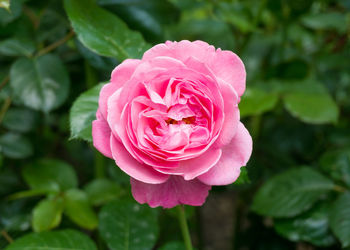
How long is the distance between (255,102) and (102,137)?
0.59 metres

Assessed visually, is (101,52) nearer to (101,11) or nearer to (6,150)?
(101,11)

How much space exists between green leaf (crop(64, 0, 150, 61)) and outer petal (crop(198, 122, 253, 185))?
25 centimetres

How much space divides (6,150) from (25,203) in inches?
6.1

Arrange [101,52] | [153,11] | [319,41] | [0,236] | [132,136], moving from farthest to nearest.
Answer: [319,41] < [153,11] < [0,236] < [101,52] < [132,136]

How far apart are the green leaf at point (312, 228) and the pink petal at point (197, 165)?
0.50 meters

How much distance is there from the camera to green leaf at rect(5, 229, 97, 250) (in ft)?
2.18

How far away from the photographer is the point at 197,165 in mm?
488

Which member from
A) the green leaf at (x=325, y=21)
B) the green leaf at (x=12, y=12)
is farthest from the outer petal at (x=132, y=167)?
the green leaf at (x=325, y=21)

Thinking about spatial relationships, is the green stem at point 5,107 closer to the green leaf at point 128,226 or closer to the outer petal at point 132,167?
the green leaf at point 128,226

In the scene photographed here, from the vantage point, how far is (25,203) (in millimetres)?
958

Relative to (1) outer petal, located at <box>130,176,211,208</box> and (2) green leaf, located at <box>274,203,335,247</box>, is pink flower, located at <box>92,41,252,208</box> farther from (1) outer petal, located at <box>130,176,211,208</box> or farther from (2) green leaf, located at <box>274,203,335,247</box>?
(2) green leaf, located at <box>274,203,335,247</box>

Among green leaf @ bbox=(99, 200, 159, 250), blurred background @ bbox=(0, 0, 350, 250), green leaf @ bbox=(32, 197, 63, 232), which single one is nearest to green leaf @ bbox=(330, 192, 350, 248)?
blurred background @ bbox=(0, 0, 350, 250)

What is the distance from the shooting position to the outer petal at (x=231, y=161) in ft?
1.59

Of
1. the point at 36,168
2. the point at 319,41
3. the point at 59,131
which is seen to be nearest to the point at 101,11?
the point at 36,168
